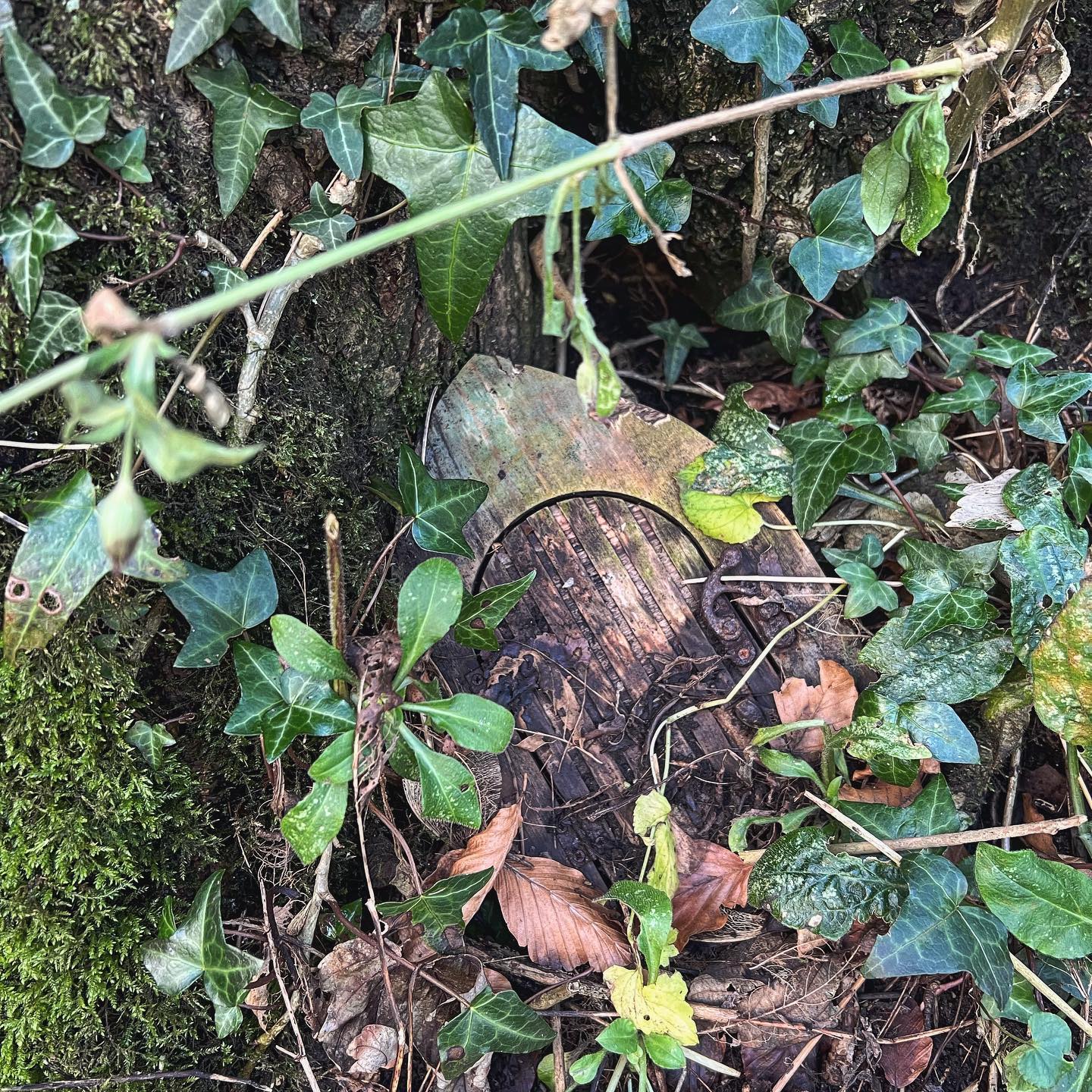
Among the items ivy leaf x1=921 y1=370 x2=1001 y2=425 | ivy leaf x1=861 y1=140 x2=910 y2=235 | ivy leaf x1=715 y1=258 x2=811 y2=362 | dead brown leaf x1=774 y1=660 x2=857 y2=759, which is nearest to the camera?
ivy leaf x1=861 y1=140 x2=910 y2=235

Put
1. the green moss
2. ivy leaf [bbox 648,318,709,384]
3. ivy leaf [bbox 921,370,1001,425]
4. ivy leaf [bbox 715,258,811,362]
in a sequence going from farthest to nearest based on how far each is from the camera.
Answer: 1. ivy leaf [bbox 648,318,709,384]
2. ivy leaf [bbox 715,258,811,362]
3. ivy leaf [bbox 921,370,1001,425]
4. the green moss

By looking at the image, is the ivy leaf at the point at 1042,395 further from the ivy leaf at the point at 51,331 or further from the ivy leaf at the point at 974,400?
the ivy leaf at the point at 51,331

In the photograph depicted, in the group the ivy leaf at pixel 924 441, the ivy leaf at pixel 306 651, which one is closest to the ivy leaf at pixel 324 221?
the ivy leaf at pixel 306 651

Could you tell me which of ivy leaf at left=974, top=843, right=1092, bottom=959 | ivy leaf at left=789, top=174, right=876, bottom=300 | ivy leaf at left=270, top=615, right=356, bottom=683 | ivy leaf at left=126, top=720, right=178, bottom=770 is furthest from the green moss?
ivy leaf at left=789, top=174, right=876, bottom=300

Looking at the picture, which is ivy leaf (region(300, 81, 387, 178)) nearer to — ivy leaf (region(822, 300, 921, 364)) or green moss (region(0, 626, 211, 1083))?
green moss (region(0, 626, 211, 1083))

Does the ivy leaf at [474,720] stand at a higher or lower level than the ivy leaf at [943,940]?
higher

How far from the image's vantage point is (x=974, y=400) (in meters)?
2.02

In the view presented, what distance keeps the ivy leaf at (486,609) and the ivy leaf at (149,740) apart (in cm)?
61

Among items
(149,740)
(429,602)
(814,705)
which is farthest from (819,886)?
(149,740)

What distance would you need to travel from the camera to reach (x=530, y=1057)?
1.77m

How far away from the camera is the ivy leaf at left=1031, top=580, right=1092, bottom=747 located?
1604 mm

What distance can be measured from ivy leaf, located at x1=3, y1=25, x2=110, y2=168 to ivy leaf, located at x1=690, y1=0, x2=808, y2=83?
1127 mm

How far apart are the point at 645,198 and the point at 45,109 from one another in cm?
115

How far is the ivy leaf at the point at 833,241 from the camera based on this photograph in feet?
6.18
